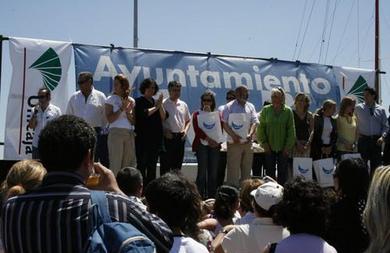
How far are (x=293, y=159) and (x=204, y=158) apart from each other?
146cm

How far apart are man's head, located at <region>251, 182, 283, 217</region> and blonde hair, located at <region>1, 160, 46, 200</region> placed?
1.35 metres

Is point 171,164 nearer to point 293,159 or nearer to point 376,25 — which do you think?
point 293,159

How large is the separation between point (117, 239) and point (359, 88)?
12.0 m

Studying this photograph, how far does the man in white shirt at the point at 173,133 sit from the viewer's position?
9.38 metres

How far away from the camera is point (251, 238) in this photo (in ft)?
12.3

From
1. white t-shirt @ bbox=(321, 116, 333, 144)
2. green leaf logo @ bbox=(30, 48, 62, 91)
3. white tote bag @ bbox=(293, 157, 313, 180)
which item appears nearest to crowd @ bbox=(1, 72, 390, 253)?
green leaf logo @ bbox=(30, 48, 62, 91)

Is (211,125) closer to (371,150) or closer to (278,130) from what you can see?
(278,130)

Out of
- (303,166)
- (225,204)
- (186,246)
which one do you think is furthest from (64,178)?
(303,166)

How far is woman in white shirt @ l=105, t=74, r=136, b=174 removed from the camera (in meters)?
8.84

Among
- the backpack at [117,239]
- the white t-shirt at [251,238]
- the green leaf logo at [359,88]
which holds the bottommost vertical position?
the white t-shirt at [251,238]

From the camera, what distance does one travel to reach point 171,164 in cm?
938

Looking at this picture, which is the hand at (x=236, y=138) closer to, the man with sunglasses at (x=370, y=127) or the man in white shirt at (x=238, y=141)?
the man in white shirt at (x=238, y=141)

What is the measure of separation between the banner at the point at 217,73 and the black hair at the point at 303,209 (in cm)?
764

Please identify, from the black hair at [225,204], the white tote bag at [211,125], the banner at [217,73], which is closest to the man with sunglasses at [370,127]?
the banner at [217,73]
